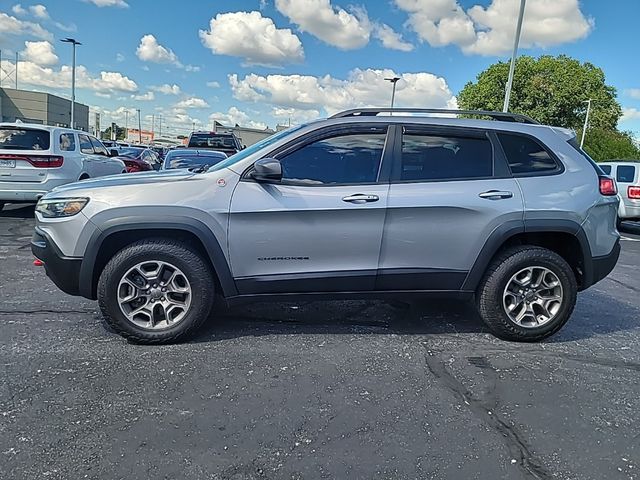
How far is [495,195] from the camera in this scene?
3.97 m

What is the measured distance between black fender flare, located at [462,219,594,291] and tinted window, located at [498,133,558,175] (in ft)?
1.46

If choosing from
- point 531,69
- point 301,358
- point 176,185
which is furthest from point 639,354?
point 531,69

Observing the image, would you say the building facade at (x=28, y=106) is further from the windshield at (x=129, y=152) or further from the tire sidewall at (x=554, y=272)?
the tire sidewall at (x=554, y=272)

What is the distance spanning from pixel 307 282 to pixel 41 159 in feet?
24.3

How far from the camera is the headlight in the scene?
364cm

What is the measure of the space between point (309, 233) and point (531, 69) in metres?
44.6

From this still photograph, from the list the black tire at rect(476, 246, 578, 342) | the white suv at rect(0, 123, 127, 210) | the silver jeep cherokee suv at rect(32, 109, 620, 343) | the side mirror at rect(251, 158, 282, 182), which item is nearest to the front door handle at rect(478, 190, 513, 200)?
the silver jeep cherokee suv at rect(32, 109, 620, 343)

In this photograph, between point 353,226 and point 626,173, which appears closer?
point 353,226

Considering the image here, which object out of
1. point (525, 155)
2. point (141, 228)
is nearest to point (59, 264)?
point (141, 228)

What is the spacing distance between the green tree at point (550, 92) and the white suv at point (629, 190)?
1200 inches

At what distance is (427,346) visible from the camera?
4.02 metres

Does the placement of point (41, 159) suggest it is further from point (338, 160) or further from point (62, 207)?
point (338, 160)

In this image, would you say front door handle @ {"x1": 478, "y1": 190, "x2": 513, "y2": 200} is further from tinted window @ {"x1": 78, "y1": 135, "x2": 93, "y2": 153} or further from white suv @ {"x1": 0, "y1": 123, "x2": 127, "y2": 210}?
tinted window @ {"x1": 78, "y1": 135, "x2": 93, "y2": 153}

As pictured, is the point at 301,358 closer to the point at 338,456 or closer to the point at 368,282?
the point at 368,282
